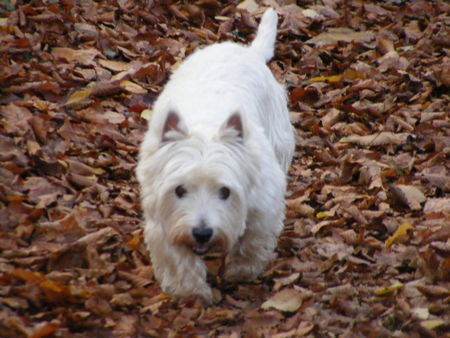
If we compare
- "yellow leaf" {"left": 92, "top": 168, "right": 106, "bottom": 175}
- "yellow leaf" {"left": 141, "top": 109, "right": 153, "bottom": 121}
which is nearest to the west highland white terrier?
"yellow leaf" {"left": 92, "top": 168, "right": 106, "bottom": 175}

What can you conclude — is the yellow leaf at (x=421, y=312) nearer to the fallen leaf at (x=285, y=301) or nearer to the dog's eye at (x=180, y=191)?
the fallen leaf at (x=285, y=301)

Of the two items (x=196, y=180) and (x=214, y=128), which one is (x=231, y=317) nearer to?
(x=196, y=180)

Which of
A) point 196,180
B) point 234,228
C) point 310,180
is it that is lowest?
point 310,180

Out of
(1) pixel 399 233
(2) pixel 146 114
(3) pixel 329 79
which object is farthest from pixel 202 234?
(3) pixel 329 79

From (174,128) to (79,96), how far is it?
246cm

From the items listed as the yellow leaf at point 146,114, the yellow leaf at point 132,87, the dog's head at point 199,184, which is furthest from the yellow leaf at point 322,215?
the yellow leaf at point 132,87

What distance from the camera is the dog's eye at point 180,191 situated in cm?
463

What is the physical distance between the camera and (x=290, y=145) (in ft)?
21.6

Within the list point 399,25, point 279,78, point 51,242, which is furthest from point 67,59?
point 399,25

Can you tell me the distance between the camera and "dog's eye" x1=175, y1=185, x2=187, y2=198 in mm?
4629

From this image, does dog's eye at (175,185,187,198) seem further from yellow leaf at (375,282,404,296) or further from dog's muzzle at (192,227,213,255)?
yellow leaf at (375,282,404,296)

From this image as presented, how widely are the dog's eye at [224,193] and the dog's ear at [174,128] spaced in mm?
383

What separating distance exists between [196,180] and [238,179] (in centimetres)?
27

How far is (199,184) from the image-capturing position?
15.2 ft
